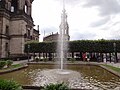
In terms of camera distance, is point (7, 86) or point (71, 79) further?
point (71, 79)

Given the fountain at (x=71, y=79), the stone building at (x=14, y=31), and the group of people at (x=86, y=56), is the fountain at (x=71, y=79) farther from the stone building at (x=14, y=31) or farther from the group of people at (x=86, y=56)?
the stone building at (x=14, y=31)

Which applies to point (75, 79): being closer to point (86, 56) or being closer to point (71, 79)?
point (71, 79)

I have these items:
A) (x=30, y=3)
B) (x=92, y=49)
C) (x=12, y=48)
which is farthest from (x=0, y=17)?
(x=92, y=49)

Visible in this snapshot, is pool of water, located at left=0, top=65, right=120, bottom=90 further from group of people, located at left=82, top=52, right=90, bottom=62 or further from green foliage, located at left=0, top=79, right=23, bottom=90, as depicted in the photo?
group of people, located at left=82, top=52, right=90, bottom=62

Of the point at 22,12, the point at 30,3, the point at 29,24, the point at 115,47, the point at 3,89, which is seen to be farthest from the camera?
the point at 30,3

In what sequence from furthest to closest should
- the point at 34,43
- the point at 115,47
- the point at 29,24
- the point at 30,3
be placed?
1. the point at 30,3
2. the point at 29,24
3. the point at 34,43
4. the point at 115,47

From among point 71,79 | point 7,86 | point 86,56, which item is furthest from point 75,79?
point 86,56

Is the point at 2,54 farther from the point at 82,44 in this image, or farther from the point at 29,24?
the point at 82,44

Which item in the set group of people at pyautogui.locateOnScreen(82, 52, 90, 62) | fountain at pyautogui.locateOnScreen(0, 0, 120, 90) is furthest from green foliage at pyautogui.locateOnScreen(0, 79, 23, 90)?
group of people at pyautogui.locateOnScreen(82, 52, 90, 62)

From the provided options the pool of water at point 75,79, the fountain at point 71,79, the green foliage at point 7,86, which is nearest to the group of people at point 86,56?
the fountain at point 71,79

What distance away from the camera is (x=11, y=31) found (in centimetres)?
5181

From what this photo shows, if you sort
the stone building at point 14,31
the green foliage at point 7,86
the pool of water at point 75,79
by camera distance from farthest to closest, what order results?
the stone building at point 14,31 < the pool of water at point 75,79 < the green foliage at point 7,86

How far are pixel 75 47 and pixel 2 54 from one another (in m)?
18.0

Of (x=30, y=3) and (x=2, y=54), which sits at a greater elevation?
(x=30, y=3)
